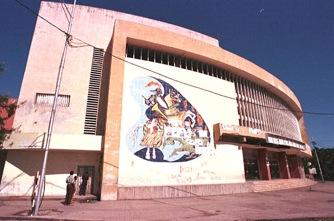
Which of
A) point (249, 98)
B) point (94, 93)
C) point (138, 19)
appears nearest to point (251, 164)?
point (249, 98)

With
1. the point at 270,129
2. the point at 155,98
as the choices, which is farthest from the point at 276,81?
the point at 155,98

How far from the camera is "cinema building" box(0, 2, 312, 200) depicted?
15.6 meters

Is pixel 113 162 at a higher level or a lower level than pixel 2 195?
higher

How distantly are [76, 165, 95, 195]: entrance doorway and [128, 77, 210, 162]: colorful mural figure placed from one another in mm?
3171

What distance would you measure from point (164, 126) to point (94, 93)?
5421 millimetres

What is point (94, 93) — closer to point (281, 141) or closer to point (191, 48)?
point (191, 48)

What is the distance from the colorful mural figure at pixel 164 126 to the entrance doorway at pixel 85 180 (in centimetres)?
317

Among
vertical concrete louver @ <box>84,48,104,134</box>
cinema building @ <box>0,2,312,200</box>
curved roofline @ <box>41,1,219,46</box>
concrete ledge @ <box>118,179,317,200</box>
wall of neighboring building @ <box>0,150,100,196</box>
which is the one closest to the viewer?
concrete ledge @ <box>118,179,317,200</box>

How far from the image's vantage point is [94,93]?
1820 cm

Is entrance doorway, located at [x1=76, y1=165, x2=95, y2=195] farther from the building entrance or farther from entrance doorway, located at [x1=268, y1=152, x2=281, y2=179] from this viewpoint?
entrance doorway, located at [x1=268, y1=152, x2=281, y2=179]

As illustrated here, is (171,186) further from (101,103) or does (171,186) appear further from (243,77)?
(243,77)

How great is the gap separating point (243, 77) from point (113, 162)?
53.1 ft

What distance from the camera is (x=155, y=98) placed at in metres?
18.3

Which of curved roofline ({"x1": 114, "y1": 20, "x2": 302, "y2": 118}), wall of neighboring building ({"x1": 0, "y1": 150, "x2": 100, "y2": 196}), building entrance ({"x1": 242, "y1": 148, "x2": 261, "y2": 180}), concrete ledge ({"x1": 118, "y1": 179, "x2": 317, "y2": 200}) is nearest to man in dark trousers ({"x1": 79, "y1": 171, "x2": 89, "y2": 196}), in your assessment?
wall of neighboring building ({"x1": 0, "y1": 150, "x2": 100, "y2": 196})
